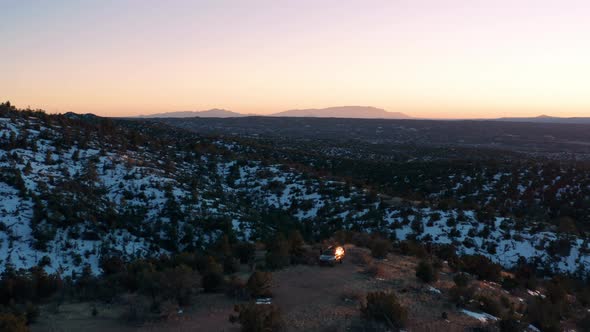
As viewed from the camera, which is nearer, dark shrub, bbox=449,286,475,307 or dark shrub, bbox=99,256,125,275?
dark shrub, bbox=449,286,475,307

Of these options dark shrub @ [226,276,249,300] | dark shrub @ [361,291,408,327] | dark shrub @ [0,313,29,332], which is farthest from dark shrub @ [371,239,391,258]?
dark shrub @ [0,313,29,332]

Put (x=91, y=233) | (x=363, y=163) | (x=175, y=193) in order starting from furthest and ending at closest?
(x=363, y=163)
(x=175, y=193)
(x=91, y=233)

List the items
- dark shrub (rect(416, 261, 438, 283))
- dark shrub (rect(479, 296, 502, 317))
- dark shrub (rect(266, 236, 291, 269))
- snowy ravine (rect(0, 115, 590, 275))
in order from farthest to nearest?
1. snowy ravine (rect(0, 115, 590, 275))
2. dark shrub (rect(266, 236, 291, 269))
3. dark shrub (rect(416, 261, 438, 283))
4. dark shrub (rect(479, 296, 502, 317))

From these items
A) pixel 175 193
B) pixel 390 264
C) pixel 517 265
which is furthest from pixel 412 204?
pixel 175 193

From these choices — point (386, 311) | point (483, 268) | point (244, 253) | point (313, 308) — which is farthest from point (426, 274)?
point (244, 253)

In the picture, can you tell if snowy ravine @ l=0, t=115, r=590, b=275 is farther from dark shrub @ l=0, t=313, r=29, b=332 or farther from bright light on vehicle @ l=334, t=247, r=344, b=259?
dark shrub @ l=0, t=313, r=29, b=332

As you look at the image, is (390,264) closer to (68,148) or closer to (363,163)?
(68,148)

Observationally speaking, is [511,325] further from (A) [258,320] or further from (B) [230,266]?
(B) [230,266]

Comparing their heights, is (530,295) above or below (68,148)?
below
